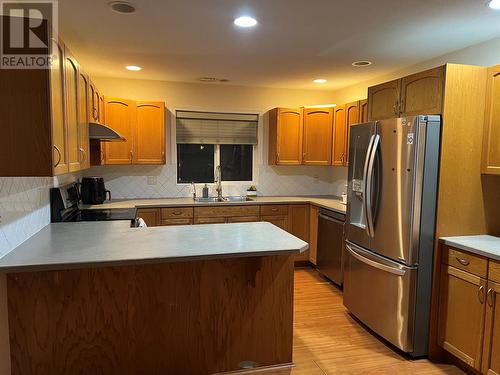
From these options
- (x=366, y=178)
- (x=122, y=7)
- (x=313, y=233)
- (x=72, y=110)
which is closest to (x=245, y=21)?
(x=122, y=7)

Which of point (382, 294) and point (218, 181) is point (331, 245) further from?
point (218, 181)

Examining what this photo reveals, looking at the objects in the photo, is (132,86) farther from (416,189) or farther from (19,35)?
(416,189)

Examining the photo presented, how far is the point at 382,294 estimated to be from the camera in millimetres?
2793

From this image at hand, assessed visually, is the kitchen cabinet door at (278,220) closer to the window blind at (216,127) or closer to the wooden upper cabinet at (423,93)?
the window blind at (216,127)

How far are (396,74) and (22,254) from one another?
3862 mm

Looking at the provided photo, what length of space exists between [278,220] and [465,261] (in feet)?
7.93

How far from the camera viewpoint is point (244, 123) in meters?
5.02

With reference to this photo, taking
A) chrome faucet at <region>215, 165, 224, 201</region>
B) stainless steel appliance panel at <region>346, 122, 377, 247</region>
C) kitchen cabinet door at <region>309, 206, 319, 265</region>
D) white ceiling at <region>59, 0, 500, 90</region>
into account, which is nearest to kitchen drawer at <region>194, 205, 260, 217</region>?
chrome faucet at <region>215, 165, 224, 201</region>

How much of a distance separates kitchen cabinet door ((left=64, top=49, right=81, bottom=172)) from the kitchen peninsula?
0.51m

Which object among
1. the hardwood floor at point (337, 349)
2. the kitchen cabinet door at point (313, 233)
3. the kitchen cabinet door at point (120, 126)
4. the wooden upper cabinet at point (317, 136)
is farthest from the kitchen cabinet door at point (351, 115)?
the kitchen cabinet door at point (120, 126)

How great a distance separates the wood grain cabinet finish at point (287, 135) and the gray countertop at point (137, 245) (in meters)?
2.30

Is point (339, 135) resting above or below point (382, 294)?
above

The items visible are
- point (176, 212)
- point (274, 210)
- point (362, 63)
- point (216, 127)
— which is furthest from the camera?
point (216, 127)

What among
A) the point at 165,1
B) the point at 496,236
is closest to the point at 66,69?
the point at 165,1
